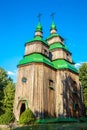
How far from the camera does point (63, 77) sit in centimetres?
2538

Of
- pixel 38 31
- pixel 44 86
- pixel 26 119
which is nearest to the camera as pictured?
pixel 26 119

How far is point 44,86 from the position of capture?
22844 mm

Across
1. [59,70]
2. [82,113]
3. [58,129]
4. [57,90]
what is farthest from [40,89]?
[58,129]

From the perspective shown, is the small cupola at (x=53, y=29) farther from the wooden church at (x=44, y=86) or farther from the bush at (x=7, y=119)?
the bush at (x=7, y=119)

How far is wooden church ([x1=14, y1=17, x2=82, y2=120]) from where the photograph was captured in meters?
21.8

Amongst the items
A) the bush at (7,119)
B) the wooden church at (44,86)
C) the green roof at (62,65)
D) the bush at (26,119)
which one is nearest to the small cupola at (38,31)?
the wooden church at (44,86)

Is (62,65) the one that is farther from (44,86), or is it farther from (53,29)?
(53,29)

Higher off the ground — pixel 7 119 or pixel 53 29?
pixel 53 29

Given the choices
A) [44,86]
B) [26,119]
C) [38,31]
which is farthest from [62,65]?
[26,119]

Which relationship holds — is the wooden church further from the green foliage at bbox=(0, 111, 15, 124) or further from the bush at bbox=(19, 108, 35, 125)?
the green foliage at bbox=(0, 111, 15, 124)

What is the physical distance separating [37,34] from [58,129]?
22.2 m

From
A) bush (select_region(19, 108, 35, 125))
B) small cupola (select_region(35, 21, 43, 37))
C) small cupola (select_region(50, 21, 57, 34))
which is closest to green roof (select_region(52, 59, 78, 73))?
small cupola (select_region(35, 21, 43, 37))

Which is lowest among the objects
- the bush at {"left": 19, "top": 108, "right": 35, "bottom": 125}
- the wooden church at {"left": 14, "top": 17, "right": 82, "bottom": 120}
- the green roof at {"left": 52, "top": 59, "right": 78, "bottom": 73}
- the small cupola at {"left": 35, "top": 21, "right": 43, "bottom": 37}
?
the bush at {"left": 19, "top": 108, "right": 35, "bottom": 125}

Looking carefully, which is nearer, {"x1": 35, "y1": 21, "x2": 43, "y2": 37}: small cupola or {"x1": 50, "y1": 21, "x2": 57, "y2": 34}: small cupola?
{"x1": 35, "y1": 21, "x2": 43, "y2": 37}: small cupola
